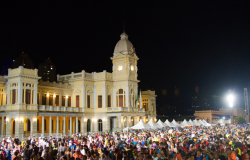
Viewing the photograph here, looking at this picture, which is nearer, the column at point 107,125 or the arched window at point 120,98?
the column at point 107,125

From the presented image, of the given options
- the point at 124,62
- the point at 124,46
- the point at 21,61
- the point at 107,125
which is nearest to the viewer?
the point at 107,125

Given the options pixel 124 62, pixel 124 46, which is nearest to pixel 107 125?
pixel 124 62

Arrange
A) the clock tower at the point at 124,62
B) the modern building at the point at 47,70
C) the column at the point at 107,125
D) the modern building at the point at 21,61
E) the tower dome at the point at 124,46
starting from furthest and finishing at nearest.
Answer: the modern building at the point at 47,70 < the modern building at the point at 21,61 < the tower dome at the point at 124,46 < the clock tower at the point at 124,62 < the column at the point at 107,125

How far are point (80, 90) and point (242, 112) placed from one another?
74.5 metres

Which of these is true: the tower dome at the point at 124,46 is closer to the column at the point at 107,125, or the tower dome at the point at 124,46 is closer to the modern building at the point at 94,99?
the modern building at the point at 94,99

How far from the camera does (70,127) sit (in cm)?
4925

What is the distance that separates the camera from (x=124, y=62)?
5503cm

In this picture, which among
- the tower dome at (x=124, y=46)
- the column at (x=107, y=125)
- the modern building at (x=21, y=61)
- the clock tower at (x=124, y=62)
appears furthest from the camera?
the modern building at (x=21, y=61)

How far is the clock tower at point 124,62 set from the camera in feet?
180

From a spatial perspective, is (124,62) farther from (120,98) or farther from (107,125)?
(107,125)

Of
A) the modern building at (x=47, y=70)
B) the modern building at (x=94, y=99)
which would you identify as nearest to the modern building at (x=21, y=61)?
the modern building at (x=47, y=70)

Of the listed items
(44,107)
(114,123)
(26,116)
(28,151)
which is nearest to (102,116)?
(114,123)

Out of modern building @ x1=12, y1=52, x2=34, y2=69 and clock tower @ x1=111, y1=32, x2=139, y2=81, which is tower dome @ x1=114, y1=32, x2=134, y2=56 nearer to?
clock tower @ x1=111, y1=32, x2=139, y2=81

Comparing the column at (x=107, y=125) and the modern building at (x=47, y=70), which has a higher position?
the modern building at (x=47, y=70)
